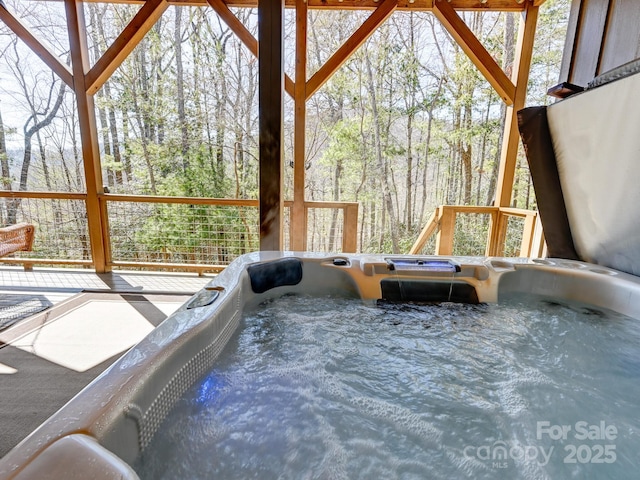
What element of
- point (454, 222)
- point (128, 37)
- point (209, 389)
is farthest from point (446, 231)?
point (128, 37)

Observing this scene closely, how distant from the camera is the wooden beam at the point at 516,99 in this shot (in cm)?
266

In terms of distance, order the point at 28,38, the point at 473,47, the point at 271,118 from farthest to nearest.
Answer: the point at 473,47, the point at 28,38, the point at 271,118

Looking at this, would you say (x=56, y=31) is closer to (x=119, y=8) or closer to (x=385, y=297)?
(x=119, y=8)

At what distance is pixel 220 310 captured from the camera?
107 centimetres

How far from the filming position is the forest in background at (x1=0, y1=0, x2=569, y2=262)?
14.6 ft

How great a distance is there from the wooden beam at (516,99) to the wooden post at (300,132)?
5.74 feet

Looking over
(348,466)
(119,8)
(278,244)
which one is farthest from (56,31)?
(348,466)

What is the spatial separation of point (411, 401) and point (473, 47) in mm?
2950

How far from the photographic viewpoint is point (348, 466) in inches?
27.3

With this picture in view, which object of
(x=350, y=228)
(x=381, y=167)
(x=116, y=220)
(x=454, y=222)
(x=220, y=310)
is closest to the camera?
(x=220, y=310)

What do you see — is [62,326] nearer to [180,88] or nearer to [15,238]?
[15,238]

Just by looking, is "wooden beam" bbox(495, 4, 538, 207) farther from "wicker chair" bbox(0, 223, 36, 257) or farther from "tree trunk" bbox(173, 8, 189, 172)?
"tree trunk" bbox(173, 8, 189, 172)

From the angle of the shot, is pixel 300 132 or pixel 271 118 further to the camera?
pixel 300 132

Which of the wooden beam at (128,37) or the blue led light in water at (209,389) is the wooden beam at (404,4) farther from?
the blue led light in water at (209,389)
